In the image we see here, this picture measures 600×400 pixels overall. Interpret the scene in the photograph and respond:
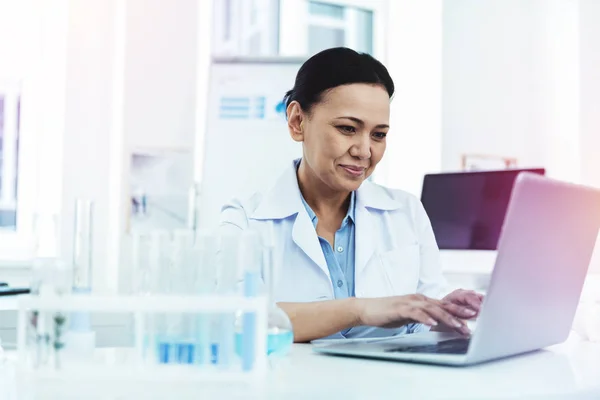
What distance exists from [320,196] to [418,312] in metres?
0.74

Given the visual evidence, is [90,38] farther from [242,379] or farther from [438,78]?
[242,379]

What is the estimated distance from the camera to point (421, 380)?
3.02 ft

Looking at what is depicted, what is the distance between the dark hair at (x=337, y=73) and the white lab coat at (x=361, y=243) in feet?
0.71

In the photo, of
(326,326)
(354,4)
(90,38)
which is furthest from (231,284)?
(354,4)

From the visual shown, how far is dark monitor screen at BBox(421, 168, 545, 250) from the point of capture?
9.47 feet

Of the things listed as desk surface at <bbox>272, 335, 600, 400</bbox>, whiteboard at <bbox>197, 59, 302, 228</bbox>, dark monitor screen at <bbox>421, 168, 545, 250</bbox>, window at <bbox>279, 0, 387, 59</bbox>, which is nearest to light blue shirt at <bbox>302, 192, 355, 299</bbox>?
desk surface at <bbox>272, 335, 600, 400</bbox>

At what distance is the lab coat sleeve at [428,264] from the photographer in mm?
1837

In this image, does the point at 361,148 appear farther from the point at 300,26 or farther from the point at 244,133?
the point at 300,26

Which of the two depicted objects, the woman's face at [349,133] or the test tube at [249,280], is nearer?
the test tube at [249,280]

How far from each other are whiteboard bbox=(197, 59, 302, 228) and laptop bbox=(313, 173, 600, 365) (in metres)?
2.15

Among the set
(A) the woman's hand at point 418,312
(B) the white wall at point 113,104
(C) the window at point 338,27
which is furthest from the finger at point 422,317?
(C) the window at point 338,27

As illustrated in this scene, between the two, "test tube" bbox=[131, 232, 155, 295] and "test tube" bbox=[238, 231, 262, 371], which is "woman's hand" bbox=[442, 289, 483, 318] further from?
"test tube" bbox=[131, 232, 155, 295]

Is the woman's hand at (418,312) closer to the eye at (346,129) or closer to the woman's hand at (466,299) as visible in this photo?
the woman's hand at (466,299)

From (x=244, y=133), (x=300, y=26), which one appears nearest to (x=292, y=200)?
(x=244, y=133)
